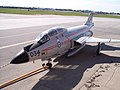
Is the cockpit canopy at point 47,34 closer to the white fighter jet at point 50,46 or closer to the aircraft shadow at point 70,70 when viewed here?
the white fighter jet at point 50,46

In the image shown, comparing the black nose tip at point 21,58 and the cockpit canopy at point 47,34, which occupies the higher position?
the cockpit canopy at point 47,34

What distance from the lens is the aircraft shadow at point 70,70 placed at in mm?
9758

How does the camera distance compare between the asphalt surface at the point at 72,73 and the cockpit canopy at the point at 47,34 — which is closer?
the asphalt surface at the point at 72,73

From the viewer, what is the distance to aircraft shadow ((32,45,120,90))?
976 cm

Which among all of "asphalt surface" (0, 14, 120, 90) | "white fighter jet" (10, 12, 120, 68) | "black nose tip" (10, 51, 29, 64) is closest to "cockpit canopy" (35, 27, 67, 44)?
"white fighter jet" (10, 12, 120, 68)

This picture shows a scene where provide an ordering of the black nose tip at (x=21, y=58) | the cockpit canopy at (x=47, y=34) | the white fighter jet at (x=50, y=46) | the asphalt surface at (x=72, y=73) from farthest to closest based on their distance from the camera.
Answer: the cockpit canopy at (x=47, y=34) → the white fighter jet at (x=50, y=46) → the black nose tip at (x=21, y=58) → the asphalt surface at (x=72, y=73)

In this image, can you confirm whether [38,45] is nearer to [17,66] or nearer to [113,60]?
[17,66]

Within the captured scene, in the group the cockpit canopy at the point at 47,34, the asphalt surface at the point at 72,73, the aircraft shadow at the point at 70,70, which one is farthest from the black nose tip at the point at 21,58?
the cockpit canopy at the point at 47,34

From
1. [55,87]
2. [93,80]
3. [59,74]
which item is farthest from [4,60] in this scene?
[93,80]

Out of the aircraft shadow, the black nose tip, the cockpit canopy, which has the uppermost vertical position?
the cockpit canopy

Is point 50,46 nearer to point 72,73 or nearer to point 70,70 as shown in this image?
point 70,70

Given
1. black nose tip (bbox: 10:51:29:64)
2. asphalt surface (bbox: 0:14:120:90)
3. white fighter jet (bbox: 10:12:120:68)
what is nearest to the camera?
asphalt surface (bbox: 0:14:120:90)

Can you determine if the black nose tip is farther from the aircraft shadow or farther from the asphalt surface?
the aircraft shadow

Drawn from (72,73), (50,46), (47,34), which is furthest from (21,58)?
(72,73)
